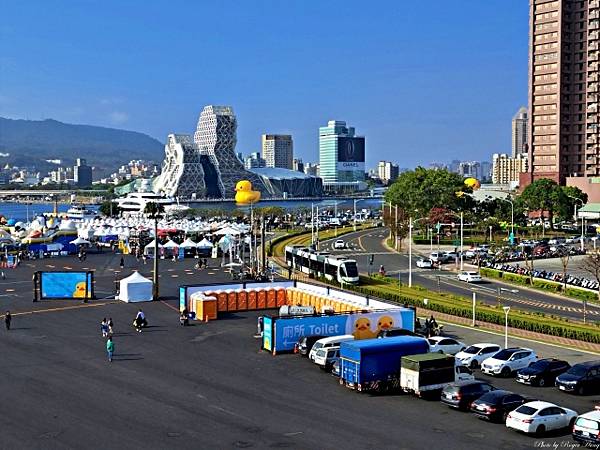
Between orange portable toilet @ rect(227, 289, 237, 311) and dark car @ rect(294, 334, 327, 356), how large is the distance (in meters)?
9.79

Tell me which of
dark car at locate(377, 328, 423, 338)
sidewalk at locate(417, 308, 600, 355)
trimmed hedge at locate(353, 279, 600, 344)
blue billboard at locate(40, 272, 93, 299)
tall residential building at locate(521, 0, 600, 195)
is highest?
tall residential building at locate(521, 0, 600, 195)

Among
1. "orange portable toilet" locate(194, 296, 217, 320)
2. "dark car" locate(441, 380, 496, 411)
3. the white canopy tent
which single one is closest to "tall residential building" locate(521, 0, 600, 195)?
the white canopy tent

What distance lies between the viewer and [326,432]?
19094 millimetres

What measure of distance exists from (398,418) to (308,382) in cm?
474

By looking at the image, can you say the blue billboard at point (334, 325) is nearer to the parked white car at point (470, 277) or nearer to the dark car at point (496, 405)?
the dark car at point (496, 405)

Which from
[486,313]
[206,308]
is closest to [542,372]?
[486,313]

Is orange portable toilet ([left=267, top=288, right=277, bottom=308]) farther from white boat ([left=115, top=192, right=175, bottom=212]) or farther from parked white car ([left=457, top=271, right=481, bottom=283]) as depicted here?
white boat ([left=115, top=192, right=175, bottom=212])

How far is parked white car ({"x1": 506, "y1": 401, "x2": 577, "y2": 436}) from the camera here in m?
19.0

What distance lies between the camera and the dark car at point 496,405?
65.7ft

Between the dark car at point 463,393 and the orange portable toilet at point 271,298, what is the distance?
1843cm

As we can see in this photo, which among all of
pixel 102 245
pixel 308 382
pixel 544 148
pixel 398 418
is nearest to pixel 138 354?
pixel 308 382

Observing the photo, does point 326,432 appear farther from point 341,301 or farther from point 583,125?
point 583,125

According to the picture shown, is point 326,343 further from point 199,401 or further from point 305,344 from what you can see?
point 199,401

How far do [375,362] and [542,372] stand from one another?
5.57 metres
